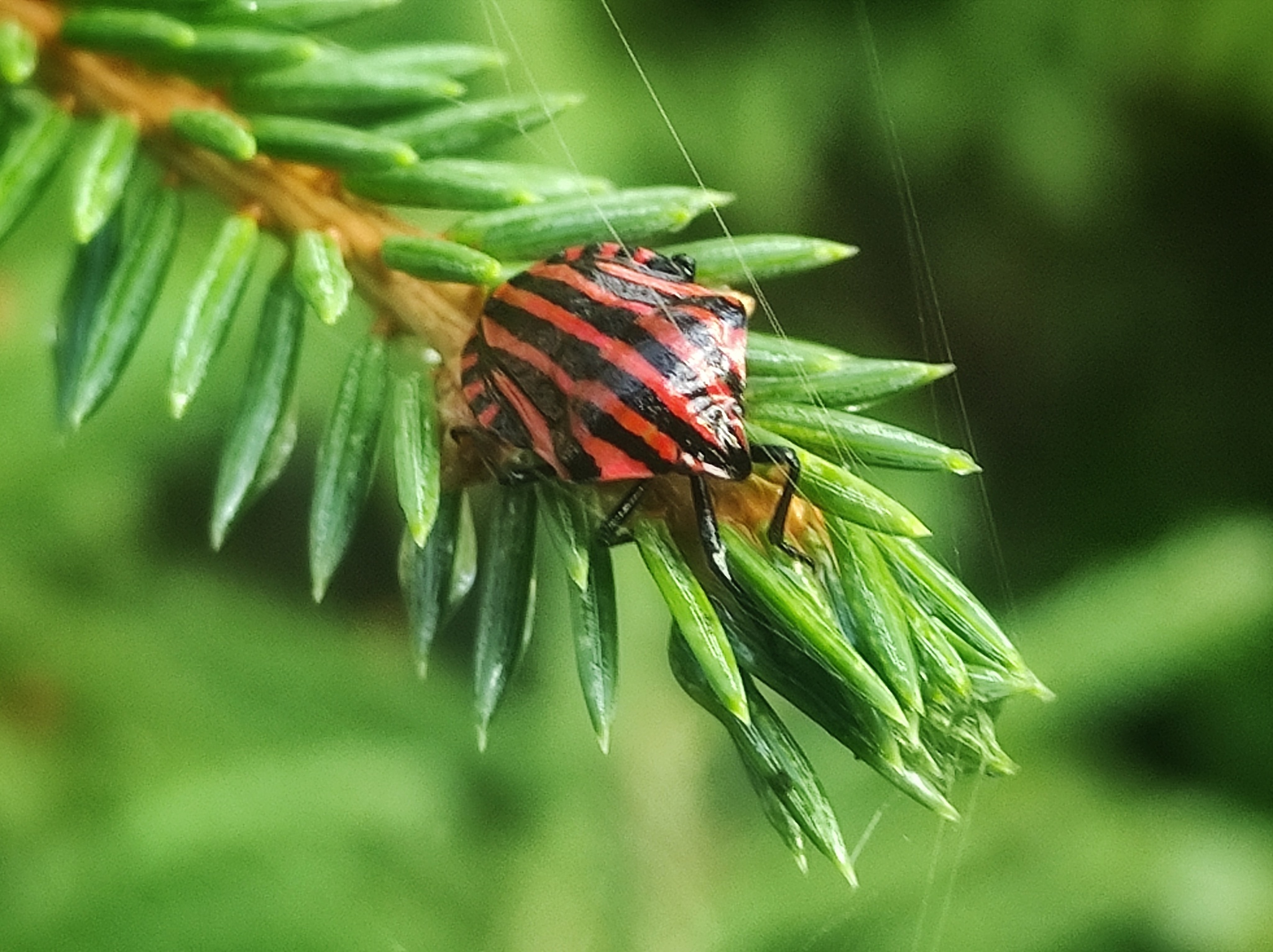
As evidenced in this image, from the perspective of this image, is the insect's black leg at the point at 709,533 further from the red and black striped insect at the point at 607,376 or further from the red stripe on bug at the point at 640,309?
the red stripe on bug at the point at 640,309

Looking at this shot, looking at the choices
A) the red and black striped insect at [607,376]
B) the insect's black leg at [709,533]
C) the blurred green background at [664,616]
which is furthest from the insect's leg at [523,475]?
the blurred green background at [664,616]

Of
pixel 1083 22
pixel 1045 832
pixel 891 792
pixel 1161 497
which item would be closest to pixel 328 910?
pixel 891 792

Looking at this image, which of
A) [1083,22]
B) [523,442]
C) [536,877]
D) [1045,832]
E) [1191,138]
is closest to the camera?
[523,442]

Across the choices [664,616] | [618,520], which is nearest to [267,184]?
[618,520]

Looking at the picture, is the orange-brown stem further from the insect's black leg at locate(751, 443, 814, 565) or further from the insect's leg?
the insect's black leg at locate(751, 443, 814, 565)

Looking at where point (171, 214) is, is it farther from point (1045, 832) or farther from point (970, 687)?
point (1045, 832)

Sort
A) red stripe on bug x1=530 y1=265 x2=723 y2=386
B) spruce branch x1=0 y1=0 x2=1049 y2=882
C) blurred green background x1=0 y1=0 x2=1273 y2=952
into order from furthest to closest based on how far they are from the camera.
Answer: blurred green background x1=0 y1=0 x2=1273 y2=952 < red stripe on bug x1=530 y1=265 x2=723 y2=386 < spruce branch x1=0 y1=0 x2=1049 y2=882

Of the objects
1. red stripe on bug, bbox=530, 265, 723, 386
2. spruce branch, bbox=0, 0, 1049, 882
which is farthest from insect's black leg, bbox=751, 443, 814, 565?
red stripe on bug, bbox=530, 265, 723, 386
